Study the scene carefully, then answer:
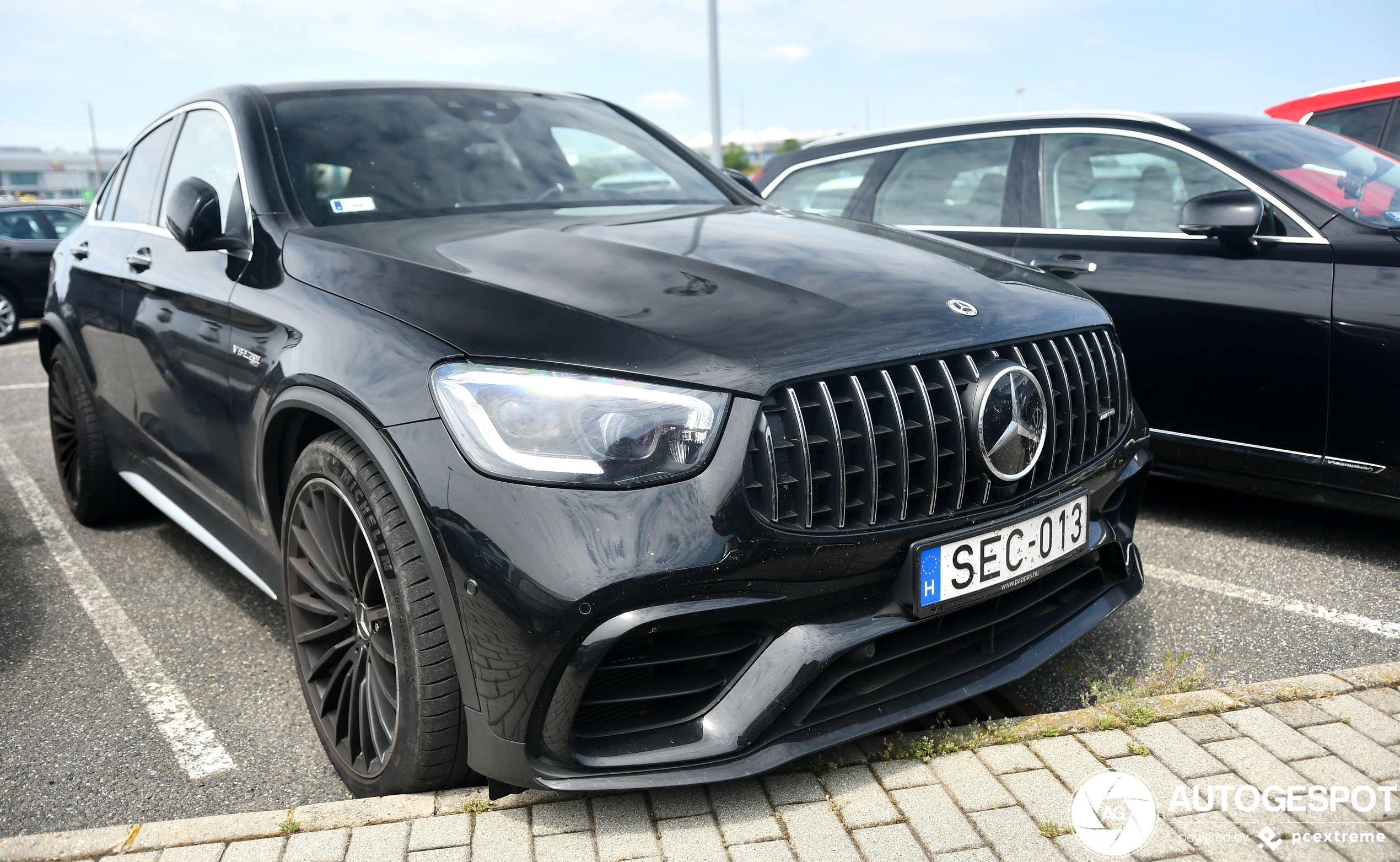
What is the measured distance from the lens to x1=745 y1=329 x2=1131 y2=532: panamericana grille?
1.94 m

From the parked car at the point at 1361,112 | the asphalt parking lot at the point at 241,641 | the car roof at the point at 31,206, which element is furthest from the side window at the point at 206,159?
the car roof at the point at 31,206

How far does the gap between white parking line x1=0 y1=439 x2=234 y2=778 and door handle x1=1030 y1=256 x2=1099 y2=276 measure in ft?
10.9

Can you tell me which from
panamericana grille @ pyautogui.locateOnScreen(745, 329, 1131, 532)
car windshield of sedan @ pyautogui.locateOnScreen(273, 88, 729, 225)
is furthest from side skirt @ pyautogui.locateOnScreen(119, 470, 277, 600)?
panamericana grille @ pyautogui.locateOnScreen(745, 329, 1131, 532)

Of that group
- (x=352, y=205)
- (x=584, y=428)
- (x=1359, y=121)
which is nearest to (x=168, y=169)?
(x=352, y=205)

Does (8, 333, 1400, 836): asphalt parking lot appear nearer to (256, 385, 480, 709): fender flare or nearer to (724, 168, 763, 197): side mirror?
(256, 385, 480, 709): fender flare

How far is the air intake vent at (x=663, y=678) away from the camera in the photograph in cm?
191

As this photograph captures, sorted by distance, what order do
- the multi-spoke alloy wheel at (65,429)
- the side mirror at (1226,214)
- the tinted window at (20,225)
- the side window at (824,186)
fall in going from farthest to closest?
the tinted window at (20,225)
the side window at (824,186)
the multi-spoke alloy wheel at (65,429)
the side mirror at (1226,214)

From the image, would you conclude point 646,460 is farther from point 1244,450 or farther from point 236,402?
point 1244,450

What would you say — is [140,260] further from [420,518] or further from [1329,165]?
[1329,165]

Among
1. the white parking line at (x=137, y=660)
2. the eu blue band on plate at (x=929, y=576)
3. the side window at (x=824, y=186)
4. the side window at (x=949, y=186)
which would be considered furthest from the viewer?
the side window at (x=824, y=186)

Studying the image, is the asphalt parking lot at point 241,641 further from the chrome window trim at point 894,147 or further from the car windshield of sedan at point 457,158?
the chrome window trim at point 894,147

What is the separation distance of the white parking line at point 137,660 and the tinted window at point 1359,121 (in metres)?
6.23

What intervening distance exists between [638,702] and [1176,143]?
3316mm

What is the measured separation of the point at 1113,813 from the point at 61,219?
13.9 metres
